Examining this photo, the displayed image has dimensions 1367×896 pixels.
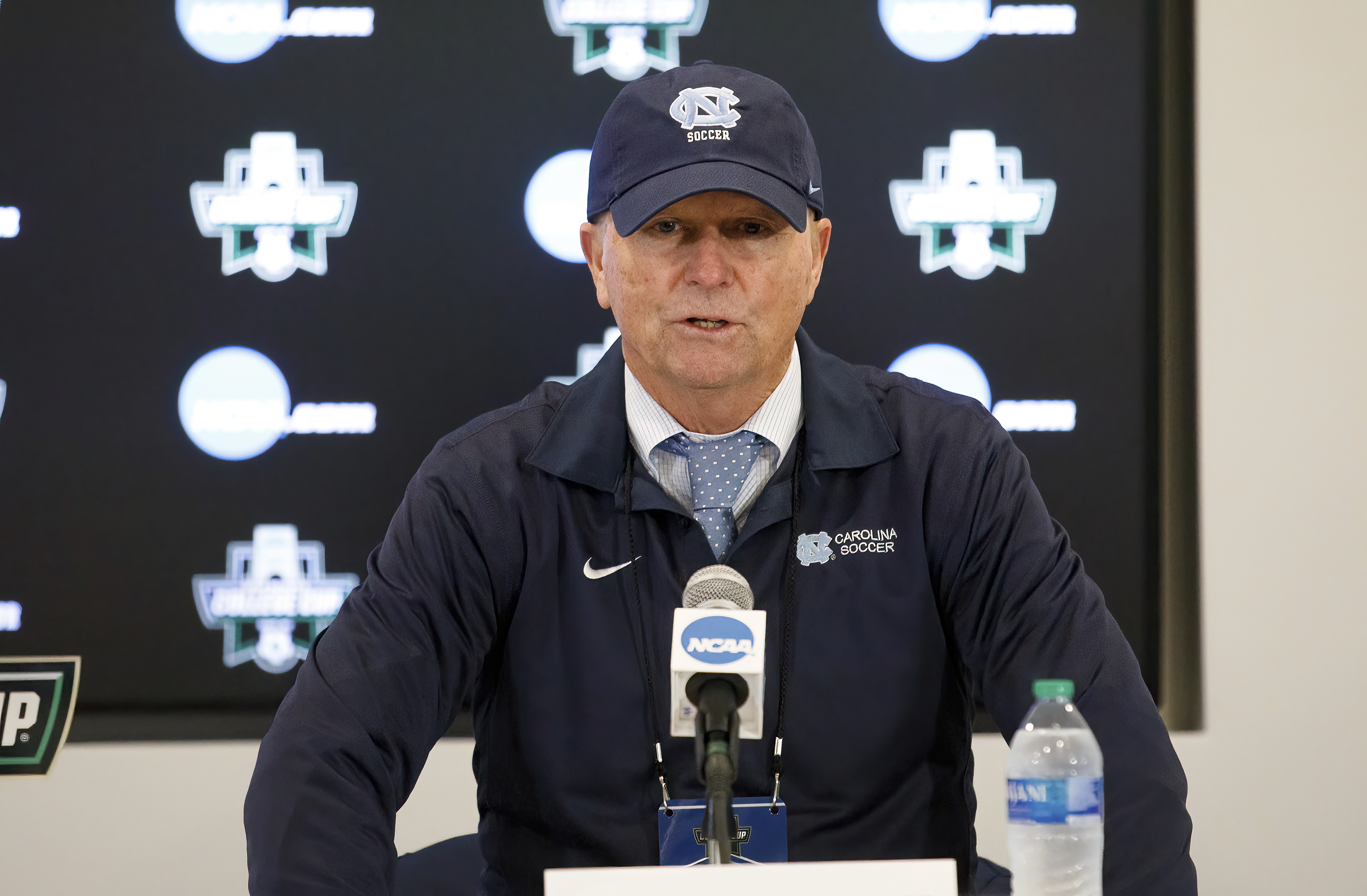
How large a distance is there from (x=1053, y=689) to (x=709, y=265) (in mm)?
716

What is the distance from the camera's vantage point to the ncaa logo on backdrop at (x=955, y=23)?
2400 mm

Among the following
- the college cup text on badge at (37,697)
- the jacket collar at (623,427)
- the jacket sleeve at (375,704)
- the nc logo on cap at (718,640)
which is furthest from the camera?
the college cup text on badge at (37,697)

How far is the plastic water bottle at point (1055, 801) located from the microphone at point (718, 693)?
24 centimetres

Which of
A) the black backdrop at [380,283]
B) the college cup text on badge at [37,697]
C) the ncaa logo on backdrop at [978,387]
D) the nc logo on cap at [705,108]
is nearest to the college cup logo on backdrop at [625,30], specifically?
the black backdrop at [380,283]

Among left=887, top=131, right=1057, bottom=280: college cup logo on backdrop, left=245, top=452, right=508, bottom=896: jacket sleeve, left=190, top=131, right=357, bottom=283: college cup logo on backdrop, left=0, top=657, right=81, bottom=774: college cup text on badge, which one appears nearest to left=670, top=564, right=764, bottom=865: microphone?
left=245, top=452, right=508, bottom=896: jacket sleeve

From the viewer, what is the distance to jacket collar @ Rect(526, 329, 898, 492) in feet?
A: 5.19

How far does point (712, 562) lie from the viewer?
1562mm

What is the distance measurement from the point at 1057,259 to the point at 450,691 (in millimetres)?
1533

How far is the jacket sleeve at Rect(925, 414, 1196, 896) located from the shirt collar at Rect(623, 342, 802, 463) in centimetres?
20

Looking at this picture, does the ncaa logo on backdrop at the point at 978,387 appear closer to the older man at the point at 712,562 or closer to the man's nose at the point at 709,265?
the older man at the point at 712,562

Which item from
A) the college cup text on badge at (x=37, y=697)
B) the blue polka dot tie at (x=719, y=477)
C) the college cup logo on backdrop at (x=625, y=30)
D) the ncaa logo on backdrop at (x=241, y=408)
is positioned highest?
the college cup logo on backdrop at (x=625, y=30)

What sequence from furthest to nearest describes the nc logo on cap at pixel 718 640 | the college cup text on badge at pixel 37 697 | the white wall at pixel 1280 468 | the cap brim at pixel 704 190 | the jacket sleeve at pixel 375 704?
the white wall at pixel 1280 468 < the college cup text on badge at pixel 37 697 < the cap brim at pixel 704 190 < the jacket sleeve at pixel 375 704 < the nc logo on cap at pixel 718 640

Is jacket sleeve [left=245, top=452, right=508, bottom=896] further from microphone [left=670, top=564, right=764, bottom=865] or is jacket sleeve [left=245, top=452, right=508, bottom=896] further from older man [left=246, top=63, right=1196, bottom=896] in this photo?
microphone [left=670, top=564, right=764, bottom=865]

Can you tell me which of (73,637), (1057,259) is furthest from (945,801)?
(73,637)
